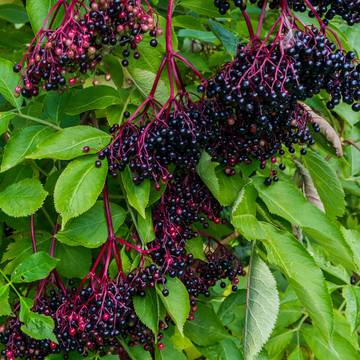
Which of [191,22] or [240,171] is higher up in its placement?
[191,22]

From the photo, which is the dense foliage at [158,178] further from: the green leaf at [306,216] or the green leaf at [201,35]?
the green leaf at [201,35]

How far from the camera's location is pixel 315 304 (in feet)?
5.42

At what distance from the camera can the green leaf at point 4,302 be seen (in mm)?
1650

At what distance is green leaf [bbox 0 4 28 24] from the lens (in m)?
2.50

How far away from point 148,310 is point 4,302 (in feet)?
1.31

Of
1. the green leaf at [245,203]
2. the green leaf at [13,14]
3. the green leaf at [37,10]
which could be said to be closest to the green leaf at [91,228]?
the green leaf at [245,203]

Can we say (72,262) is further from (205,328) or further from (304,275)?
(304,275)

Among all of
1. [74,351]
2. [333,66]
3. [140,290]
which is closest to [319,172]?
[333,66]

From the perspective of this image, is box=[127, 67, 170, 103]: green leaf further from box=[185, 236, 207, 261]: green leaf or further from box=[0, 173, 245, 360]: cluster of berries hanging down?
box=[185, 236, 207, 261]: green leaf

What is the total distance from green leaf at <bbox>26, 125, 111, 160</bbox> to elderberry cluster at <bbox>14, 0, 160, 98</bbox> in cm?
14

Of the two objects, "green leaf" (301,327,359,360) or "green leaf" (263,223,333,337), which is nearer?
"green leaf" (263,223,333,337)

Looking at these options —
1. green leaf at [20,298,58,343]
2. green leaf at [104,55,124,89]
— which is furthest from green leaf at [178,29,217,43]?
green leaf at [20,298,58,343]

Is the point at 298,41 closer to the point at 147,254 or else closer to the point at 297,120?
the point at 297,120

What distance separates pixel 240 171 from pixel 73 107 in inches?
22.1
